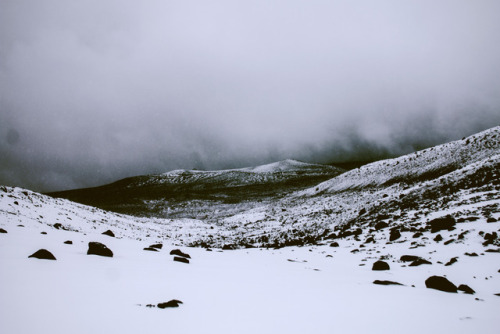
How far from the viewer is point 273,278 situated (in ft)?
27.0

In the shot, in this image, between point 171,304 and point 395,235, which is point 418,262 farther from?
Result: point 171,304

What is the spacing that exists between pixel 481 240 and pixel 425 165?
42.6 metres

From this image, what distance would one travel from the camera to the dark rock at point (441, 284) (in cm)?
717

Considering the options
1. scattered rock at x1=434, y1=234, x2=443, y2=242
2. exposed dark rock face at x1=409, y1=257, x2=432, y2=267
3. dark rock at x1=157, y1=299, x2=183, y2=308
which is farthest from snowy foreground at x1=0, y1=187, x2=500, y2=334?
scattered rock at x1=434, y1=234, x2=443, y2=242

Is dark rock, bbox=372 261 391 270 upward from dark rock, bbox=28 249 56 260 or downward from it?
downward

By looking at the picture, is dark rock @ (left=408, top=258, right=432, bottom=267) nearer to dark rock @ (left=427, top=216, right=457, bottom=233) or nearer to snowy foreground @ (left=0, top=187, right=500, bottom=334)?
snowy foreground @ (left=0, top=187, right=500, bottom=334)

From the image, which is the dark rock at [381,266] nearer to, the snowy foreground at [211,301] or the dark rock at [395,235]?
the snowy foreground at [211,301]

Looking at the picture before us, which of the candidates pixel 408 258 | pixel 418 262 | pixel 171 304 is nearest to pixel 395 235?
pixel 408 258

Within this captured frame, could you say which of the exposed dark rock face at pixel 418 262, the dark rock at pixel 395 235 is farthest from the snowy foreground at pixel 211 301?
the dark rock at pixel 395 235

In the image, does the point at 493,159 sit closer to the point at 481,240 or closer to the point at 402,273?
the point at 481,240

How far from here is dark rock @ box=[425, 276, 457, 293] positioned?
23.5 feet

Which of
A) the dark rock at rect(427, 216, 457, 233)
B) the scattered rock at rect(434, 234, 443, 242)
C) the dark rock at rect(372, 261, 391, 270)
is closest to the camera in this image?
the dark rock at rect(372, 261, 391, 270)

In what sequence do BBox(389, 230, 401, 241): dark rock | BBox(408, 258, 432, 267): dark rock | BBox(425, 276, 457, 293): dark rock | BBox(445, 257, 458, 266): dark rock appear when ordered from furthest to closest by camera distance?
BBox(389, 230, 401, 241): dark rock → BBox(408, 258, 432, 267): dark rock → BBox(445, 257, 458, 266): dark rock → BBox(425, 276, 457, 293): dark rock

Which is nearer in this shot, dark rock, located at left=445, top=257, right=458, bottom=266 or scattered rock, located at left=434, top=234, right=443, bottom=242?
dark rock, located at left=445, top=257, right=458, bottom=266
